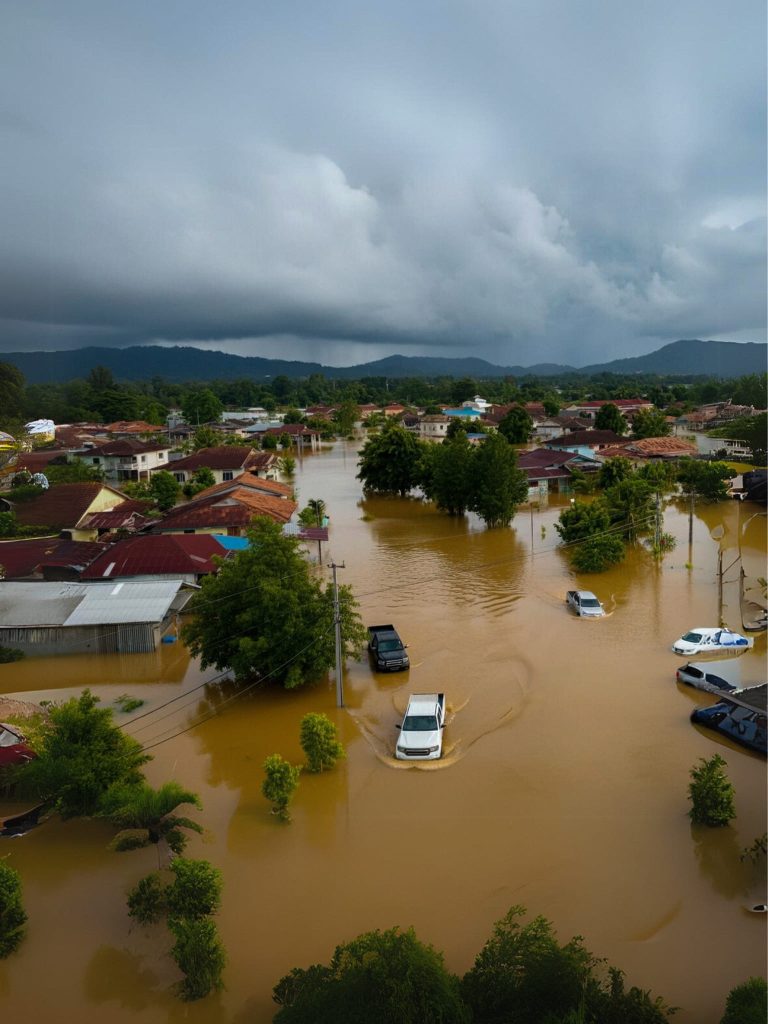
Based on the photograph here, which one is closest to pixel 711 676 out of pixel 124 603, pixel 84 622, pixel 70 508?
pixel 124 603

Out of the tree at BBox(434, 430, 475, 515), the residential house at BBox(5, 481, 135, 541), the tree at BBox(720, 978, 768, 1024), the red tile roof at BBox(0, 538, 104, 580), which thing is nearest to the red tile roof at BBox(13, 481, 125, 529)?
the residential house at BBox(5, 481, 135, 541)

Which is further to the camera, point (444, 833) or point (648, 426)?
point (648, 426)

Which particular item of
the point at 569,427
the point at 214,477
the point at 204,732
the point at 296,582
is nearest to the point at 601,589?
the point at 296,582

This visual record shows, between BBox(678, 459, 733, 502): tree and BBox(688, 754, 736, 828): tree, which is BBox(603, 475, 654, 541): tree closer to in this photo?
BBox(678, 459, 733, 502): tree

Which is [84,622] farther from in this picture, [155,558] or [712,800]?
[712,800]

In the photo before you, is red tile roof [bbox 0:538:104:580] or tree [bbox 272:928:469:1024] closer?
tree [bbox 272:928:469:1024]

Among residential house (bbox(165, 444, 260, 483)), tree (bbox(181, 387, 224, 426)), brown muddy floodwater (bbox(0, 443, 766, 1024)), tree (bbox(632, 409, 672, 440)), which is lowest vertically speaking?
brown muddy floodwater (bbox(0, 443, 766, 1024))
